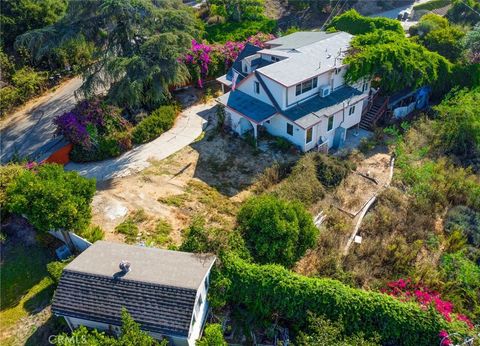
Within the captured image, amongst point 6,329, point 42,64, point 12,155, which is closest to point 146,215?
point 6,329

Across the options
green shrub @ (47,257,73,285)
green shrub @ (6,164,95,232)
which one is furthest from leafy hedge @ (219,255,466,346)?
green shrub @ (6,164,95,232)

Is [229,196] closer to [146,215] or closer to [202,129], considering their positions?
[146,215]

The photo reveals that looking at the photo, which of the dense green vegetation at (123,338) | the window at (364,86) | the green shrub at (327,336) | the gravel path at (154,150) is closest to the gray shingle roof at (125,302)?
the dense green vegetation at (123,338)

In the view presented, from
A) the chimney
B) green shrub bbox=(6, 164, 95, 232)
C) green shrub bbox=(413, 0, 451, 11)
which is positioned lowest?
green shrub bbox=(413, 0, 451, 11)

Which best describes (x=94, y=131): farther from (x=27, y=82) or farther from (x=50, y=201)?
(x=27, y=82)

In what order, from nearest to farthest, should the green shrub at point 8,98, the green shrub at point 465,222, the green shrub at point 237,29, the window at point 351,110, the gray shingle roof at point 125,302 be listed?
the gray shingle roof at point 125,302
the green shrub at point 465,222
the window at point 351,110
the green shrub at point 8,98
the green shrub at point 237,29

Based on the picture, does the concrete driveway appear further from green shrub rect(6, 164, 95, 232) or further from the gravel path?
green shrub rect(6, 164, 95, 232)

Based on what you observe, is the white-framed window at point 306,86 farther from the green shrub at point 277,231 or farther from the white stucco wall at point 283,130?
the green shrub at point 277,231
